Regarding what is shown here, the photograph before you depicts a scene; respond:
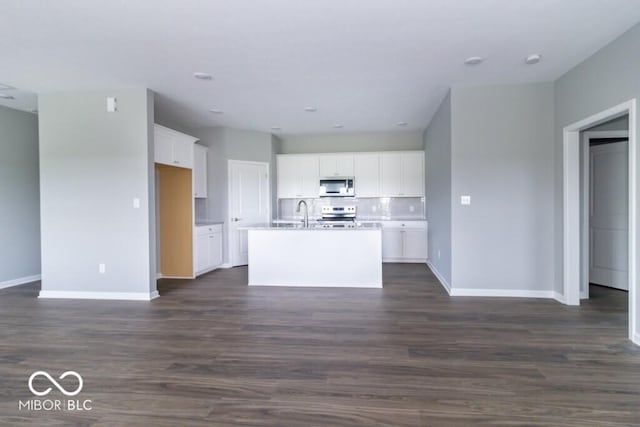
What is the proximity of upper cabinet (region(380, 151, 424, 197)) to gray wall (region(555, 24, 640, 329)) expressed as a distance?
3.09 meters

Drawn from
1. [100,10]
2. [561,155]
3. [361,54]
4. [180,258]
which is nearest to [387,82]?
[361,54]

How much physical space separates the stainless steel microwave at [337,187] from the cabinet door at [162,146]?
3169 mm

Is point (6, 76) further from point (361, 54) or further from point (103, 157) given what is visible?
point (361, 54)

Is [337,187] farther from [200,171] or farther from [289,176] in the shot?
[200,171]

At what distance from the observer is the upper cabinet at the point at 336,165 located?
7359 millimetres

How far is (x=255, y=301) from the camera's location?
14.0 ft

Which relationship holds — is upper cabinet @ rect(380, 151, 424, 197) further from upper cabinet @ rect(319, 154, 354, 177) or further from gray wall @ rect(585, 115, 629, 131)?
gray wall @ rect(585, 115, 629, 131)

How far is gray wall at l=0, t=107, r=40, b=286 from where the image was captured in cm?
514

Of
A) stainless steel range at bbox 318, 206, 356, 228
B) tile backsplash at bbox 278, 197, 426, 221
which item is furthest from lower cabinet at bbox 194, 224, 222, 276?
stainless steel range at bbox 318, 206, 356, 228

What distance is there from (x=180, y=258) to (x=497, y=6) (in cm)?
528

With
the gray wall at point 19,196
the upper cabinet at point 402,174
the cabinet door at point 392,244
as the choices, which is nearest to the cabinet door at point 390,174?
the upper cabinet at point 402,174

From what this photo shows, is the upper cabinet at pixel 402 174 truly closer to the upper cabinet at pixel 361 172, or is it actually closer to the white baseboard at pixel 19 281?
the upper cabinet at pixel 361 172

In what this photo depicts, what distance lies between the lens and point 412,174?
722 centimetres

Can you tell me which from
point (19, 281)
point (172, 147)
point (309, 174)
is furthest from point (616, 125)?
point (19, 281)
